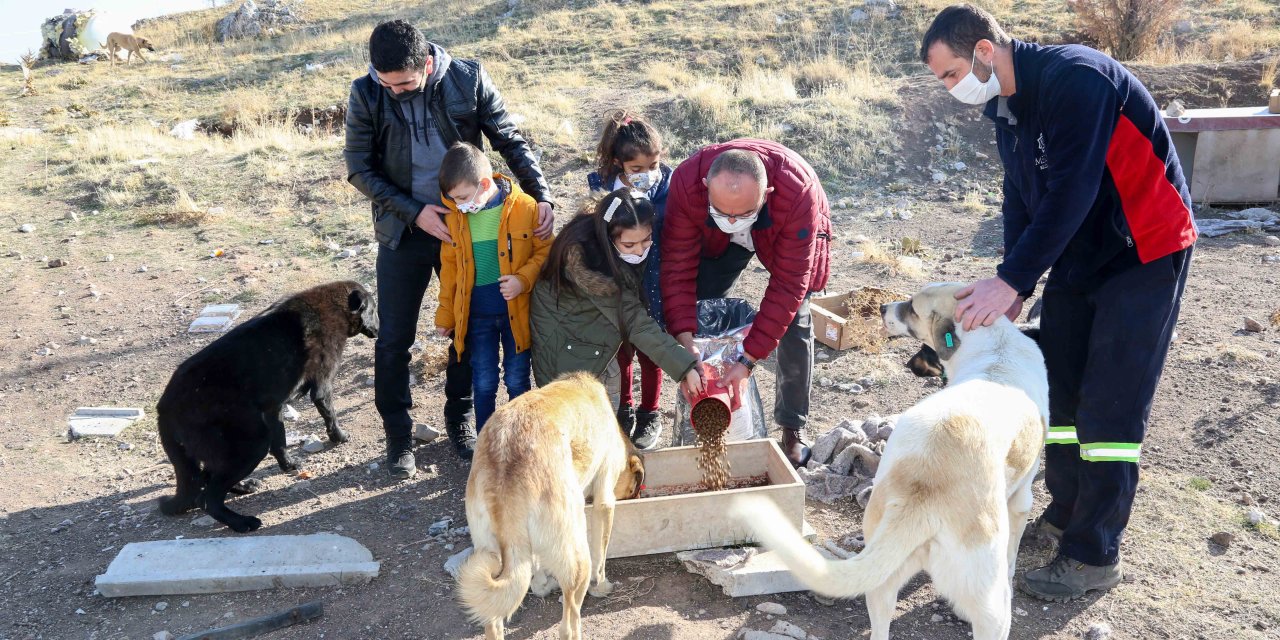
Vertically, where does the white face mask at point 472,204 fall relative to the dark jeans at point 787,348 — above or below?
above

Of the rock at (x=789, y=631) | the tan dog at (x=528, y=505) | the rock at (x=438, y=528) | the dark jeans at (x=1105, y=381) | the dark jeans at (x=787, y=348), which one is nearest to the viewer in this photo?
the tan dog at (x=528, y=505)

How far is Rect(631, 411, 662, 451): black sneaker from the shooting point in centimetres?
523

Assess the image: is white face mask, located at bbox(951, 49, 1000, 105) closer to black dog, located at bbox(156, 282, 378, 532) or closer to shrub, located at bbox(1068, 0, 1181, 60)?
black dog, located at bbox(156, 282, 378, 532)

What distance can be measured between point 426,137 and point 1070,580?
3760mm

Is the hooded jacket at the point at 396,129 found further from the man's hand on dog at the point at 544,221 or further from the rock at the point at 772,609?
the rock at the point at 772,609

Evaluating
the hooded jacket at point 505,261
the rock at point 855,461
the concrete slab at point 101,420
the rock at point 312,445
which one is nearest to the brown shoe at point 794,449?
the rock at point 855,461

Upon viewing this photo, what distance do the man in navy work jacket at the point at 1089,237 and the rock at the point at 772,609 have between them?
44.0 inches

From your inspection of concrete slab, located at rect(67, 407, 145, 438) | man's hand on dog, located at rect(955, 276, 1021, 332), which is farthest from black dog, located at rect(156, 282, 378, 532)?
man's hand on dog, located at rect(955, 276, 1021, 332)

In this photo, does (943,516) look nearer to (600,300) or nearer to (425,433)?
(600,300)

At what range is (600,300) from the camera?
14.5 ft

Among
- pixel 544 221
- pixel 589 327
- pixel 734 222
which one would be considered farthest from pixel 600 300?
pixel 734 222

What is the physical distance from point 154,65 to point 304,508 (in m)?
21.3

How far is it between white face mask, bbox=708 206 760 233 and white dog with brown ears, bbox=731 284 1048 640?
1330mm

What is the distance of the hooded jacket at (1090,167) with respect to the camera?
127 inches
